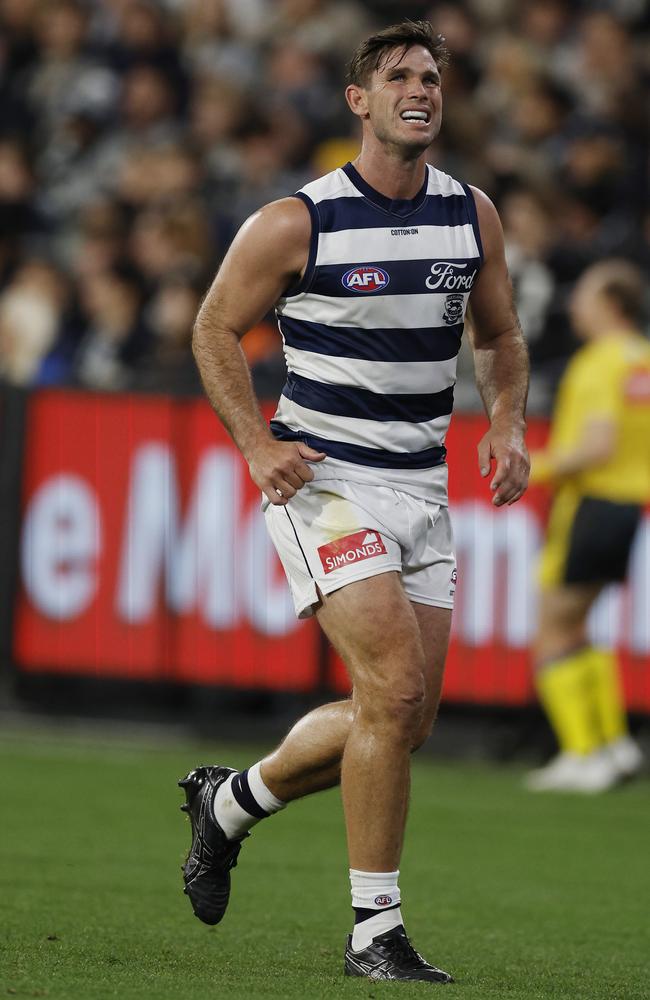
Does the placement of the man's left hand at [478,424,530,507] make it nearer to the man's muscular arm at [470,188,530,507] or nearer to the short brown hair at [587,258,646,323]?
the man's muscular arm at [470,188,530,507]

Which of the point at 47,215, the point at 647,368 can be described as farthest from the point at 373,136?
the point at 47,215

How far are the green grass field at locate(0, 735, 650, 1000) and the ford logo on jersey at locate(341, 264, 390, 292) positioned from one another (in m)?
1.83

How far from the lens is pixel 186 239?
13.4 meters

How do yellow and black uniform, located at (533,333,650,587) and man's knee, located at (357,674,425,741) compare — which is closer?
man's knee, located at (357,674,425,741)

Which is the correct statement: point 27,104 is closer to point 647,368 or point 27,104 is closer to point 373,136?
point 647,368

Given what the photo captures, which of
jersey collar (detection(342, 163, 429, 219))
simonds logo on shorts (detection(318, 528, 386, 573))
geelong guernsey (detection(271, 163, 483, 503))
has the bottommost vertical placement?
simonds logo on shorts (detection(318, 528, 386, 573))

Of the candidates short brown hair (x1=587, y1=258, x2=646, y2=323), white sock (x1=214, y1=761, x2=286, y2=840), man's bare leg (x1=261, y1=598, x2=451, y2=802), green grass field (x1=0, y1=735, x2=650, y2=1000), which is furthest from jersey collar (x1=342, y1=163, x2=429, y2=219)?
short brown hair (x1=587, y1=258, x2=646, y2=323)

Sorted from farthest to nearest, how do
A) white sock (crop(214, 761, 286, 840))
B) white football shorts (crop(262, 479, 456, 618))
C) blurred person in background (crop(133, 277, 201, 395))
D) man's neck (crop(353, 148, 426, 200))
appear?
blurred person in background (crop(133, 277, 201, 395)) → white sock (crop(214, 761, 286, 840)) → man's neck (crop(353, 148, 426, 200)) → white football shorts (crop(262, 479, 456, 618))

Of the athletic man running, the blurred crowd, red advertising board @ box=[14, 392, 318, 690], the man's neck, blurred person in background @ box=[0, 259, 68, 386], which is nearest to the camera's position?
the athletic man running

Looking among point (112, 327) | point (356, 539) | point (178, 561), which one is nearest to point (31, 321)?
point (112, 327)

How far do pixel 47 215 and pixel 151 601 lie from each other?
554 cm

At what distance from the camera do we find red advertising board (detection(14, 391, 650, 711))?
35.4ft

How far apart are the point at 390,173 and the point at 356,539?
1024 mm

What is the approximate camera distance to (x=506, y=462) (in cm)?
536
